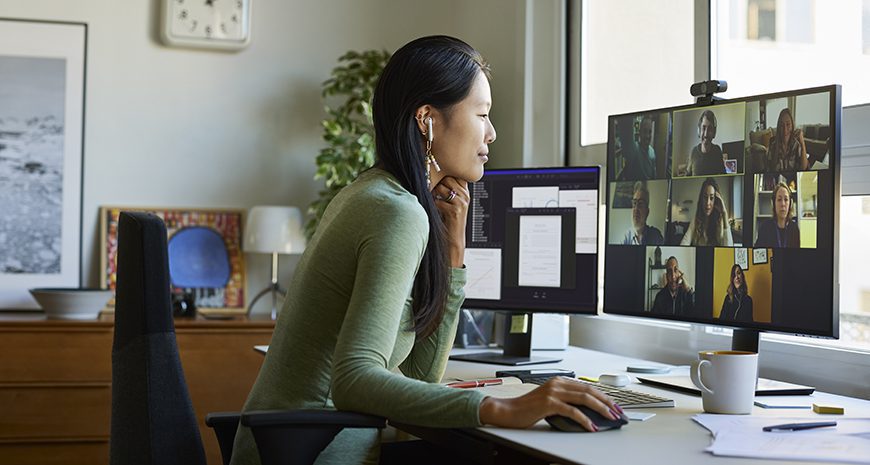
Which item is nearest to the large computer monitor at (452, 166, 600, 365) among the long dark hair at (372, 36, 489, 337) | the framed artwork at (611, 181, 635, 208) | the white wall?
the framed artwork at (611, 181, 635, 208)

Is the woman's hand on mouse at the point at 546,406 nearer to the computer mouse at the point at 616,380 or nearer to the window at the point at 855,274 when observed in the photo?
the computer mouse at the point at 616,380

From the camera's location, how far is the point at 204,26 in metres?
3.78

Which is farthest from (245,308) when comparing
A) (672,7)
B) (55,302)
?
(672,7)

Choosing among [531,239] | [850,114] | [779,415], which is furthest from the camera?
[531,239]

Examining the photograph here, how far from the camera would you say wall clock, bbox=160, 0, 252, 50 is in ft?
12.3

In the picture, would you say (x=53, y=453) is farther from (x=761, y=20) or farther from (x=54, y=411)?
(x=761, y=20)

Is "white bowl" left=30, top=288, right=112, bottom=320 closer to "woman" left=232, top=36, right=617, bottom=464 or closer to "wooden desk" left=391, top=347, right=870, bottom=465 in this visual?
"woman" left=232, top=36, right=617, bottom=464

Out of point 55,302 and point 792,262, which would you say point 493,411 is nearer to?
point 792,262

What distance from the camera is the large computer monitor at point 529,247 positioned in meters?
2.36

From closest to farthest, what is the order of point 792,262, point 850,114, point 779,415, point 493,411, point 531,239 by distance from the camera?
point 493,411 < point 779,415 < point 792,262 < point 850,114 < point 531,239

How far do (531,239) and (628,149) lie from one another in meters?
0.40

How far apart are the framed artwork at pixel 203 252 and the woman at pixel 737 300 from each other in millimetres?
2365

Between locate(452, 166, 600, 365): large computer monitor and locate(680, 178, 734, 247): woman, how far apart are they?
1.33 feet

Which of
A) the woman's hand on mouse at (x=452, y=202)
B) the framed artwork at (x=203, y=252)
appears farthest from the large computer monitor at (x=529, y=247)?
the framed artwork at (x=203, y=252)
